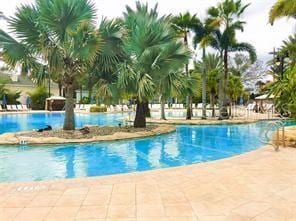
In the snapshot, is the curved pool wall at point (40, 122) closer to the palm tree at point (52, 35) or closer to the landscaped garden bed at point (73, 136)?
the landscaped garden bed at point (73, 136)

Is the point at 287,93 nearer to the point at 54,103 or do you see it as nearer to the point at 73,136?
the point at 73,136

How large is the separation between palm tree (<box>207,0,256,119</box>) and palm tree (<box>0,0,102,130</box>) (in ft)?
33.7

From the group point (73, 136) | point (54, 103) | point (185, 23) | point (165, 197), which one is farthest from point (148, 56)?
point (54, 103)

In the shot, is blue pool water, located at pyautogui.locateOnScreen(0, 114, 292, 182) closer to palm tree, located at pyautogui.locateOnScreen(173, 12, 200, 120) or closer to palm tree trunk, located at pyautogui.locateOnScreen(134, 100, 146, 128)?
palm tree trunk, located at pyautogui.locateOnScreen(134, 100, 146, 128)

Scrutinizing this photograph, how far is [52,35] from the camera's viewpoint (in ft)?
41.4

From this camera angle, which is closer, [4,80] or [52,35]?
[52,35]

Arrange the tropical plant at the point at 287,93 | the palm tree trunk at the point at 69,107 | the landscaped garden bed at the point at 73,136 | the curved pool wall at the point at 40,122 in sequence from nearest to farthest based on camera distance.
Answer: the tropical plant at the point at 287,93, the landscaped garden bed at the point at 73,136, the palm tree trunk at the point at 69,107, the curved pool wall at the point at 40,122

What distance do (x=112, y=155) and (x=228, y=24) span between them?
45.9ft

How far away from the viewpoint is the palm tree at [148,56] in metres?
13.7

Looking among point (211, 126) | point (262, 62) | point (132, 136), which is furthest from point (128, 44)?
point (262, 62)

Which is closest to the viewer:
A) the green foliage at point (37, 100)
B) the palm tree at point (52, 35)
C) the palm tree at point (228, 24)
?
the palm tree at point (52, 35)

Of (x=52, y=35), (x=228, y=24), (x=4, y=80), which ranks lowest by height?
(x=52, y=35)

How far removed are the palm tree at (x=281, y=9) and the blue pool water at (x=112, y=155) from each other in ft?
19.3

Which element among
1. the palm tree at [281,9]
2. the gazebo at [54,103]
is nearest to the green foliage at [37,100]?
the gazebo at [54,103]
